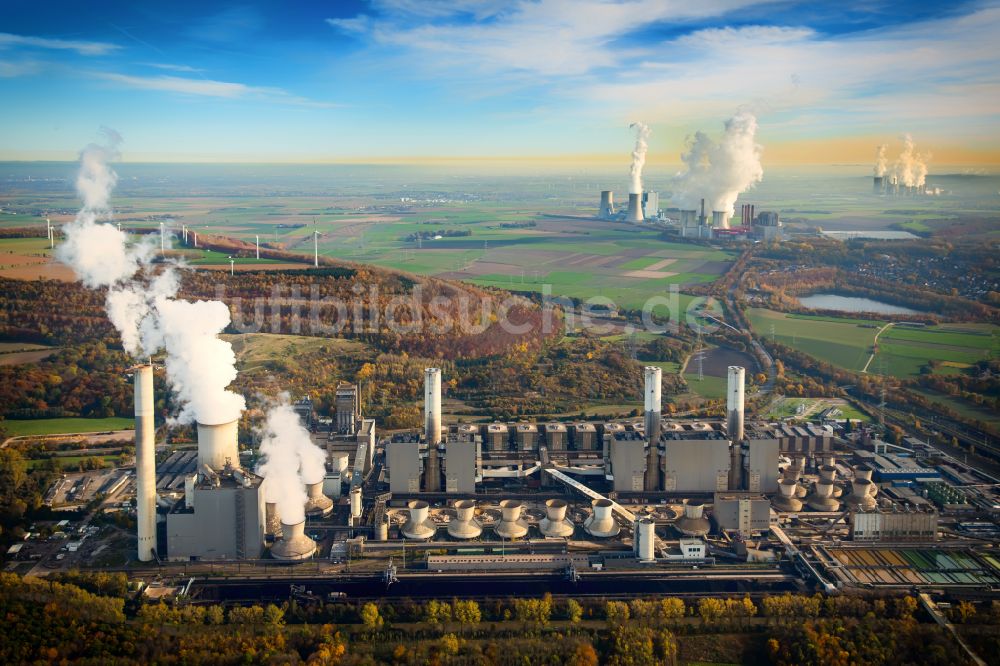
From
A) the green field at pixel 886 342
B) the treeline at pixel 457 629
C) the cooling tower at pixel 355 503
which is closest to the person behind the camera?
the treeline at pixel 457 629

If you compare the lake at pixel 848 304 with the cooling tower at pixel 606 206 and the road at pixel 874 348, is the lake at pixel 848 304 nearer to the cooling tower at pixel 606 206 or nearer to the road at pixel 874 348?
the road at pixel 874 348

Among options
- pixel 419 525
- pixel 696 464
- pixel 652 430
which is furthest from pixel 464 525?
pixel 696 464

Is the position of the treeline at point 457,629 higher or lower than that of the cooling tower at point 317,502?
lower

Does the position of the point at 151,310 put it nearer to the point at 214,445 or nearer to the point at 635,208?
the point at 214,445

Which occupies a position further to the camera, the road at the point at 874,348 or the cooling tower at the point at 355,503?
the road at the point at 874,348

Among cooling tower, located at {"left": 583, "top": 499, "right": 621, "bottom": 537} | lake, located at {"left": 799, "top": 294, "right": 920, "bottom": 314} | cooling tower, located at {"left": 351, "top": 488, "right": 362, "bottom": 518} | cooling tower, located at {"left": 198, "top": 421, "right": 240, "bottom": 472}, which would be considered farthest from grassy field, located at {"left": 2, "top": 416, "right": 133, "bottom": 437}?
lake, located at {"left": 799, "top": 294, "right": 920, "bottom": 314}

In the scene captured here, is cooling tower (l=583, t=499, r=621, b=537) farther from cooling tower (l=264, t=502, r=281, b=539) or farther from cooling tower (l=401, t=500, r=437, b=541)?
cooling tower (l=264, t=502, r=281, b=539)

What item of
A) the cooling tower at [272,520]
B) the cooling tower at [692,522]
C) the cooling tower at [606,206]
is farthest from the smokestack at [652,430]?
the cooling tower at [606,206]
